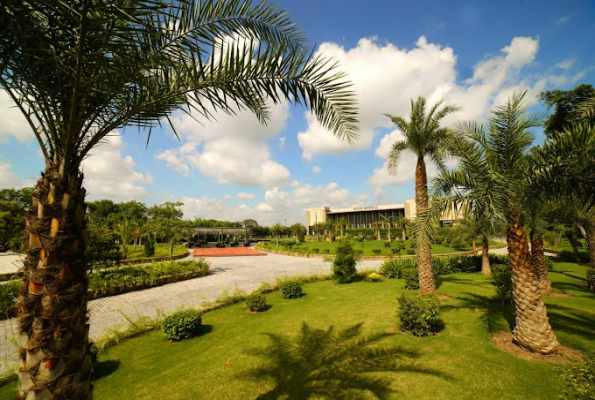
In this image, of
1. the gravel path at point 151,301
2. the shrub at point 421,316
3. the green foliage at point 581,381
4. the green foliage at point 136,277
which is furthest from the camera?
the green foliage at point 136,277

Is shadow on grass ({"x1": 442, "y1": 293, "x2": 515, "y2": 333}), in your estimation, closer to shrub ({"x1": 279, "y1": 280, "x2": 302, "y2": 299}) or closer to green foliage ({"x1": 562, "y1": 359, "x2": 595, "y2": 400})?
green foliage ({"x1": 562, "y1": 359, "x2": 595, "y2": 400})

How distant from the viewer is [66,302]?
2170 millimetres

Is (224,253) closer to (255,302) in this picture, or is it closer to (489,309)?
(255,302)

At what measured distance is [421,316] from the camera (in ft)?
23.8

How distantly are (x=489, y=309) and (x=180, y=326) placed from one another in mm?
10633

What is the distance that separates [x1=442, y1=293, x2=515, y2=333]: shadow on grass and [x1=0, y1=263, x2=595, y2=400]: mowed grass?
0.10ft

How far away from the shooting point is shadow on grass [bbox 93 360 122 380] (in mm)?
5891

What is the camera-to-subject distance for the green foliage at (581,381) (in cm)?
285

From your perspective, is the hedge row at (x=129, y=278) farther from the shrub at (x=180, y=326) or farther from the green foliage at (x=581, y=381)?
the green foliage at (x=581, y=381)

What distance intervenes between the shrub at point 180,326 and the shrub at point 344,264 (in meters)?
9.75

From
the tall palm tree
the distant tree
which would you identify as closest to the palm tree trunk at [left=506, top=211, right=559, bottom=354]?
the tall palm tree

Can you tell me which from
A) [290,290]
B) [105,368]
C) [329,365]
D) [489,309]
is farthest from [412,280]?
[105,368]

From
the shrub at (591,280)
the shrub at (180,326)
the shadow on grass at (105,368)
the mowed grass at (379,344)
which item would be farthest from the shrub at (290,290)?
the shrub at (591,280)

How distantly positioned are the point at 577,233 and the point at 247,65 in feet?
94.8
